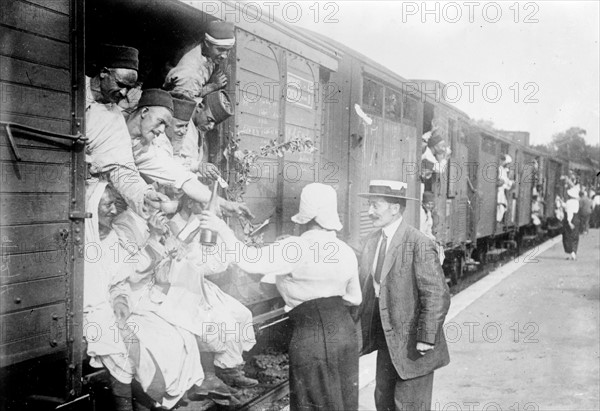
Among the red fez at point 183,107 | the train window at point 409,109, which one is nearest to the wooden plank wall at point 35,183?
the red fez at point 183,107

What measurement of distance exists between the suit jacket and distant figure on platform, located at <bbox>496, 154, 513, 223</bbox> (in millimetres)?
11565

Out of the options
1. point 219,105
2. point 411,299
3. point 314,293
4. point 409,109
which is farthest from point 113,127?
point 409,109

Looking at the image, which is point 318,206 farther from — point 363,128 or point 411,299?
point 363,128

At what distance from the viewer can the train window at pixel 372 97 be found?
6.91 metres

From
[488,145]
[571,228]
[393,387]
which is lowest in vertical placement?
[393,387]

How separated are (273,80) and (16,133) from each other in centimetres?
260

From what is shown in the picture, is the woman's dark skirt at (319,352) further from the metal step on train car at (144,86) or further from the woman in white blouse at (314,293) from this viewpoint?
the metal step on train car at (144,86)

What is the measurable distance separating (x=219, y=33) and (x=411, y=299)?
2200 millimetres

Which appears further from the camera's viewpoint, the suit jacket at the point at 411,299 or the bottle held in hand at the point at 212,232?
the suit jacket at the point at 411,299

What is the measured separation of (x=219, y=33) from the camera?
420cm

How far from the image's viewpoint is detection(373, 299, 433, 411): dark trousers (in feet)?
12.9

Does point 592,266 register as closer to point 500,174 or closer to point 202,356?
point 500,174

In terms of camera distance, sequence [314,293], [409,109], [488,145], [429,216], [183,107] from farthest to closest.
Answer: [488,145]
[429,216]
[409,109]
[183,107]
[314,293]

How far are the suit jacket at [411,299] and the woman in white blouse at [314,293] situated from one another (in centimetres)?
34
